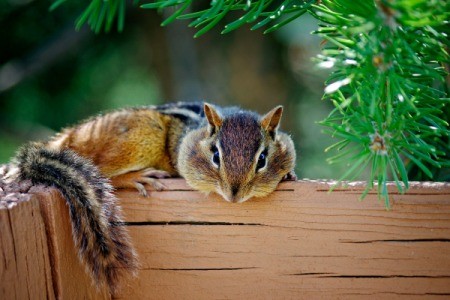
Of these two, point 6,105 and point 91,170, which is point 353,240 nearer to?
point 91,170

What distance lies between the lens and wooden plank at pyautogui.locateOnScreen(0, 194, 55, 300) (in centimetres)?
155

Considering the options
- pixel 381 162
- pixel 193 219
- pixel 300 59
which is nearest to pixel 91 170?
pixel 193 219

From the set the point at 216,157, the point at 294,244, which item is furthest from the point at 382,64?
the point at 216,157

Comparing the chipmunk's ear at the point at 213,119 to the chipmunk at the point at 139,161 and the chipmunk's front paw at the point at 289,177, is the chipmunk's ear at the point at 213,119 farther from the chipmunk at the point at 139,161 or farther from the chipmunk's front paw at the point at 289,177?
the chipmunk's front paw at the point at 289,177

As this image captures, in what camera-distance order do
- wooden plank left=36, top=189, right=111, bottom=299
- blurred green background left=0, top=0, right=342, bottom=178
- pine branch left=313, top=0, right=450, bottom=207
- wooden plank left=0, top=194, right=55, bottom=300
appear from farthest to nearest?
1. blurred green background left=0, top=0, right=342, bottom=178
2. wooden plank left=36, top=189, right=111, bottom=299
3. wooden plank left=0, top=194, right=55, bottom=300
4. pine branch left=313, top=0, right=450, bottom=207

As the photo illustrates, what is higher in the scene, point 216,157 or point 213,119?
point 213,119

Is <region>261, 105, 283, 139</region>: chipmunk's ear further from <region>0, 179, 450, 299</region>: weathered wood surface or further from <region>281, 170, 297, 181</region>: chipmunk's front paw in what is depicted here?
<region>0, 179, 450, 299</region>: weathered wood surface

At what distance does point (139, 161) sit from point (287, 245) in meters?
0.75

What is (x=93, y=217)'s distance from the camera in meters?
1.80

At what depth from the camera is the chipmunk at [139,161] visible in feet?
5.91

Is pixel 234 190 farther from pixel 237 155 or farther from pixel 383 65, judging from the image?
pixel 383 65

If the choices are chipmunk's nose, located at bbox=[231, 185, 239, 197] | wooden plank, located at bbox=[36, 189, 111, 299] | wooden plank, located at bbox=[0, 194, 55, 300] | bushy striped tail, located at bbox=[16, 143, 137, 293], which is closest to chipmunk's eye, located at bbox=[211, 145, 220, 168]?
chipmunk's nose, located at bbox=[231, 185, 239, 197]

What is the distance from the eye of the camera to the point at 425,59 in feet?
5.52

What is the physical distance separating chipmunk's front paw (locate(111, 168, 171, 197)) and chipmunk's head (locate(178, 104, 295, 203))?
0.09 metres
